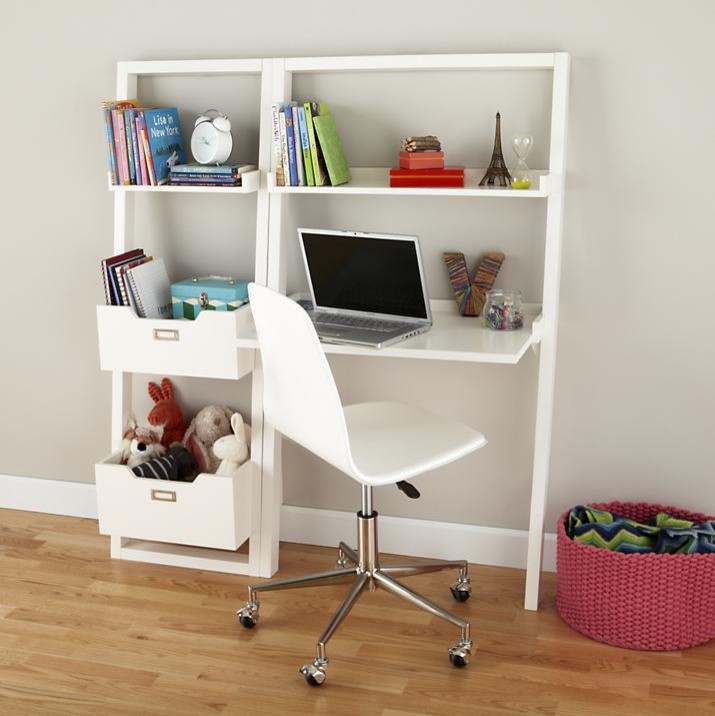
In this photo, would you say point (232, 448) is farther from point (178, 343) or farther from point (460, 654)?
point (460, 654)

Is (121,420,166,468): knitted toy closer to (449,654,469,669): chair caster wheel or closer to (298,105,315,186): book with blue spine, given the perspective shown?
(298,105,315,186): book with blue spine

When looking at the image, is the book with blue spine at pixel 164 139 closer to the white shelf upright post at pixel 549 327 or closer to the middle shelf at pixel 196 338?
the middle shelf at pixel 196 338

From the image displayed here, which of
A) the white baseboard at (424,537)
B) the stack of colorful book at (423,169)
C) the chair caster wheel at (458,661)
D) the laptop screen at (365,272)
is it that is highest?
the stack of colorful book at (423,169)

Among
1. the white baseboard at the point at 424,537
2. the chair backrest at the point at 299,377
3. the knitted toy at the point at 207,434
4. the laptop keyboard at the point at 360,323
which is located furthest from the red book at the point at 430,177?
the white baseboard at the point at 424,537

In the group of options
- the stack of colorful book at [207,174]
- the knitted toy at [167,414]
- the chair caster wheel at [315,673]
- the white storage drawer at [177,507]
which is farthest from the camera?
the knitted toy at [167,414]

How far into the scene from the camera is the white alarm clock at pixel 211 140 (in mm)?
2826

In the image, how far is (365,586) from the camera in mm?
2652

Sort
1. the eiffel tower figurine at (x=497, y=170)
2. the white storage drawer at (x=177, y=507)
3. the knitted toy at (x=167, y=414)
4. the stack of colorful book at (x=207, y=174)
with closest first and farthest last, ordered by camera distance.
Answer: the eiffel tower figurine at (x=497, y=170)
the stack of colorful book at (x=207, y=174)
the white storage drawer at (x=177, y=507)
the knitted toy at (x=167, y=414)

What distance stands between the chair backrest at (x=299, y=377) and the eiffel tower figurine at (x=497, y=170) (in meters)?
0.69

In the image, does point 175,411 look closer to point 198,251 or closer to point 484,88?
point 198,251

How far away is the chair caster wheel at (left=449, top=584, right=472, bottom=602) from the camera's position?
9.32 feet

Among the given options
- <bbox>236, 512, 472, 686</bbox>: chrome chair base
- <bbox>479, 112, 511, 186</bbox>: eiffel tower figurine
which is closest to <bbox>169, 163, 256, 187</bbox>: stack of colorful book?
<bbox>479, 112, 511, 186</bbox>: eiffel tower figurine

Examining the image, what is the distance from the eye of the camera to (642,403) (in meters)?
2.84

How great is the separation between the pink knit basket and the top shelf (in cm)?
91
